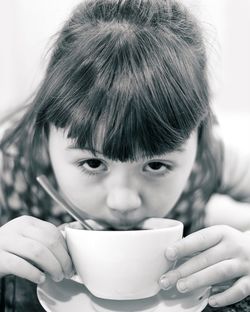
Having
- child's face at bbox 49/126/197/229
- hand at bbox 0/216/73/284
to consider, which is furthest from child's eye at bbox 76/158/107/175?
hand at bbox 0/216/73/284

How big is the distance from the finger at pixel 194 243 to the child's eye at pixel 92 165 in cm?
14

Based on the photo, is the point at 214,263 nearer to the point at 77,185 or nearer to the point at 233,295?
the point at 233,295

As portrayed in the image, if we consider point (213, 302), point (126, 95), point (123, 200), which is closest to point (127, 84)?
point (126, 95)

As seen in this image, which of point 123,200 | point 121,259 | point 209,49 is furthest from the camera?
point 209,49

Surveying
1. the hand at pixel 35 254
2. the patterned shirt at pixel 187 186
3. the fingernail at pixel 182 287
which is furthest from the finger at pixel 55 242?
the patterned shirt at pixel 187 186

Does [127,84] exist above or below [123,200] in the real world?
above

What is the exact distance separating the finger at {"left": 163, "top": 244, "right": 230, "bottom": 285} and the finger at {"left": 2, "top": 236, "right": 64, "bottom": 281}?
0.10m

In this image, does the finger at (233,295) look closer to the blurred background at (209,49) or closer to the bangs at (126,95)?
the bangs at (126,95)

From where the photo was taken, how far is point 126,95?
0.52 meters

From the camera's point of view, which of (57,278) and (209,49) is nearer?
(57,278)

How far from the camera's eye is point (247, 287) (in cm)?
49

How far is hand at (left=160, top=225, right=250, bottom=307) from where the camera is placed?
17.9 inches

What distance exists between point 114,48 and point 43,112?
0.41 ft

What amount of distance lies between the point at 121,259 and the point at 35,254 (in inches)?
3.4
